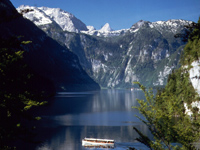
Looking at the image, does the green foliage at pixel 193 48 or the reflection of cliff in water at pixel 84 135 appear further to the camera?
the green foliage at pixel 193 48

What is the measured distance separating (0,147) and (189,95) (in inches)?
4012

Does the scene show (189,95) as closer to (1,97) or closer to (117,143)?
(117,143)

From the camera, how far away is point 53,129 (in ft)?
321

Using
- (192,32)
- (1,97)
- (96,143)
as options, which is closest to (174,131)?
(1,97)

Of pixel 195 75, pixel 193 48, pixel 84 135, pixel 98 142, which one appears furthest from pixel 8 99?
pixel 193 48

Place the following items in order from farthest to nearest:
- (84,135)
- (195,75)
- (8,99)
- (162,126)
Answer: (195,75)
(84,135)
(8,99)
(162,126)

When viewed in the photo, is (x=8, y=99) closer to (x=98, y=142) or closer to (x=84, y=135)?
(x=98, y=142)

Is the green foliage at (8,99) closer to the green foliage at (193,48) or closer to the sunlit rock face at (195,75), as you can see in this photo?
the sunlit rock face at (195,75)

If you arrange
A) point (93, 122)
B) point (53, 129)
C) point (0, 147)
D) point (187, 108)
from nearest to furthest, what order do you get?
point (0, 147) < point (53, 129) < point (187, 108) < point (93, 122)

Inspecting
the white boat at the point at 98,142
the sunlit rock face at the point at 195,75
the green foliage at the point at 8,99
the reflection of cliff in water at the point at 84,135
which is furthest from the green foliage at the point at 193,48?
the green foliage at the point at 8,99

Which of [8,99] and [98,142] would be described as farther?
[98,142]

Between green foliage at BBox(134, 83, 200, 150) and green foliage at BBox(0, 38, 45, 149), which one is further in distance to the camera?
green foliage at BBox(0, 38, 45, 149)

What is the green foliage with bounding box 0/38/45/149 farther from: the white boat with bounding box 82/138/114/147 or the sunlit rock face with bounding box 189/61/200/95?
the sunlit rock face with bounding box 189/61/200/95

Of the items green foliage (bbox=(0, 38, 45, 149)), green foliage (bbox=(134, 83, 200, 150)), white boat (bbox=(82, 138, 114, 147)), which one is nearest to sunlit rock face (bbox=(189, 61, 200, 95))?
white boat (bbox=(82, 138, 114, 147))
